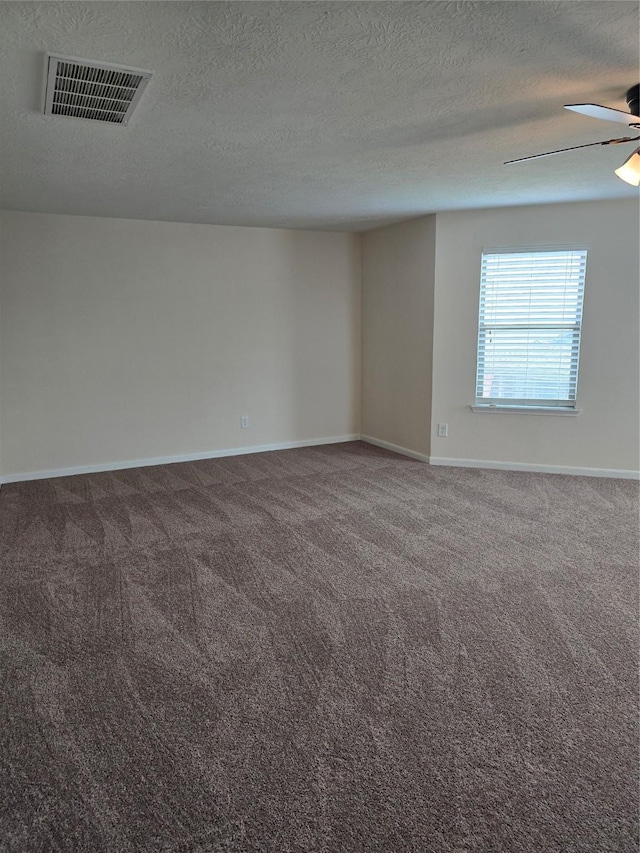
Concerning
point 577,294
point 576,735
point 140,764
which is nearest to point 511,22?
point 576,735

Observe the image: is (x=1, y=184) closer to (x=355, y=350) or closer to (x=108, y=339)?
(x=108, y=339)

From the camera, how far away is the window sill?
5074 millimetres

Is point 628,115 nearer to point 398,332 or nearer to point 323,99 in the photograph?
point 323,99

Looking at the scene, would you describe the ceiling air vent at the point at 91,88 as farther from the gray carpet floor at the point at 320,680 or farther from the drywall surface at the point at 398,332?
the drywall surface at the point at 398,332

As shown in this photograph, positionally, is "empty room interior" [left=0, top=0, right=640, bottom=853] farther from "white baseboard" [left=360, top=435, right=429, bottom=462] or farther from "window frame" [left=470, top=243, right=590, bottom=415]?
"white baseboard" [left=360, top=435, right=429, bottom=462]

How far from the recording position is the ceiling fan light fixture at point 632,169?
2570 mm

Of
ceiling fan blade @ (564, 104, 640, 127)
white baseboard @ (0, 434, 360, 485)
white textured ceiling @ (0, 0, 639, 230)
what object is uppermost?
white textured ceiling @ (0, 0, 639, 230)

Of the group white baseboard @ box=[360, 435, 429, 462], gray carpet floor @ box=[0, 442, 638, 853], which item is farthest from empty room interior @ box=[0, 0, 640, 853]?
white baseboard @ box=[360, 435, 429, 462]

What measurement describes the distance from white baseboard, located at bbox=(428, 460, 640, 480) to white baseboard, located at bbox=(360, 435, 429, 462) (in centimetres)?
16

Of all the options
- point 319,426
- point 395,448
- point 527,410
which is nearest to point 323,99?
point 527,410

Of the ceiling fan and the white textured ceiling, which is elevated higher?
the white textured ceiling

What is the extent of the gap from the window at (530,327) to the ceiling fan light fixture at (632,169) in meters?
2.34

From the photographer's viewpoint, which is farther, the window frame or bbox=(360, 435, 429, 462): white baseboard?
bbox=(360, 435, 429, 462): white baseboard

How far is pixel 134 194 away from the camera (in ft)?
13.8
